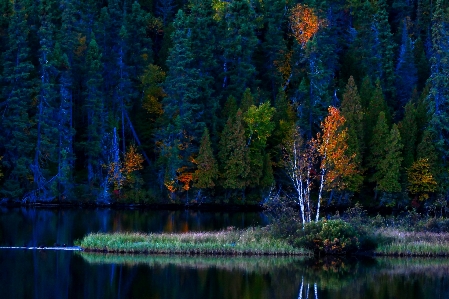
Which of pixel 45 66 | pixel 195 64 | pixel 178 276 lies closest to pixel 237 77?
pixel 195 64

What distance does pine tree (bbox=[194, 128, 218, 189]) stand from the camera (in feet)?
246

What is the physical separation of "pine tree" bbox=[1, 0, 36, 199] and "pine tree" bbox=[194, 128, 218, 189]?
1548cm

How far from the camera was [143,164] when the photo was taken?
8175 cm

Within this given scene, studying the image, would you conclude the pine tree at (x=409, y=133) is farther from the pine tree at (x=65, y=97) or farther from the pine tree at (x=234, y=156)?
the pine tree at (x=65, y=97)

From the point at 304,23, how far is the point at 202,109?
16.4 meters

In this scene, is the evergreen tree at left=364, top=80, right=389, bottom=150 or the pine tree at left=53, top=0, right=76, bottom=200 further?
the evergreen tree at left=364, top=80, right=389, bottom=150

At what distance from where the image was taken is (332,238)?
4316 centimetres

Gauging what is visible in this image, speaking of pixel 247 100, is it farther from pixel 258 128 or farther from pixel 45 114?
pixel 45 114

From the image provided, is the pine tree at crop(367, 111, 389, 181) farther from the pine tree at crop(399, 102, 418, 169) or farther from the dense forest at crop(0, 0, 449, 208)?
the pine tree at crop(399, 102, 418, 169)

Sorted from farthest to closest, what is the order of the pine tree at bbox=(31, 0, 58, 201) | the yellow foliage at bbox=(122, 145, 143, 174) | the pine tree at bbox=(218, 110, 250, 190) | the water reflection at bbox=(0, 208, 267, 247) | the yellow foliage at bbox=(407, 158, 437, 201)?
1. the yellow foliage at bbox=(122, 145, 143, 174)
2. the pine tree at bbox=(218, 110, 250, 190)
3. the pine tree at bbox=(31, 0, 58, 201)
4. the yellow foliage at bbox=(407, 158, 437, 201)
5. the water reflection at bbox=(0, 208, 267, 247)

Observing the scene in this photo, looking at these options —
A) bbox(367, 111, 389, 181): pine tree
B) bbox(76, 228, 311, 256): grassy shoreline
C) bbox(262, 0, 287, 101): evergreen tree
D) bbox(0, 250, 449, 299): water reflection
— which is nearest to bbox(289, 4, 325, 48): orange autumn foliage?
bbox(262, 0, 287, 101): evergreen tree

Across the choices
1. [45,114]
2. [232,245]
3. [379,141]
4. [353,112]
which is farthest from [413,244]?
[45,114]

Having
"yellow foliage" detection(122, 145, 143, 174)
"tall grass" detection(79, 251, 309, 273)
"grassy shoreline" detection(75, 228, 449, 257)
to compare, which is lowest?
"tall grass" detection(79, 251, 309, 273)

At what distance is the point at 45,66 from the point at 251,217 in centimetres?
2449
